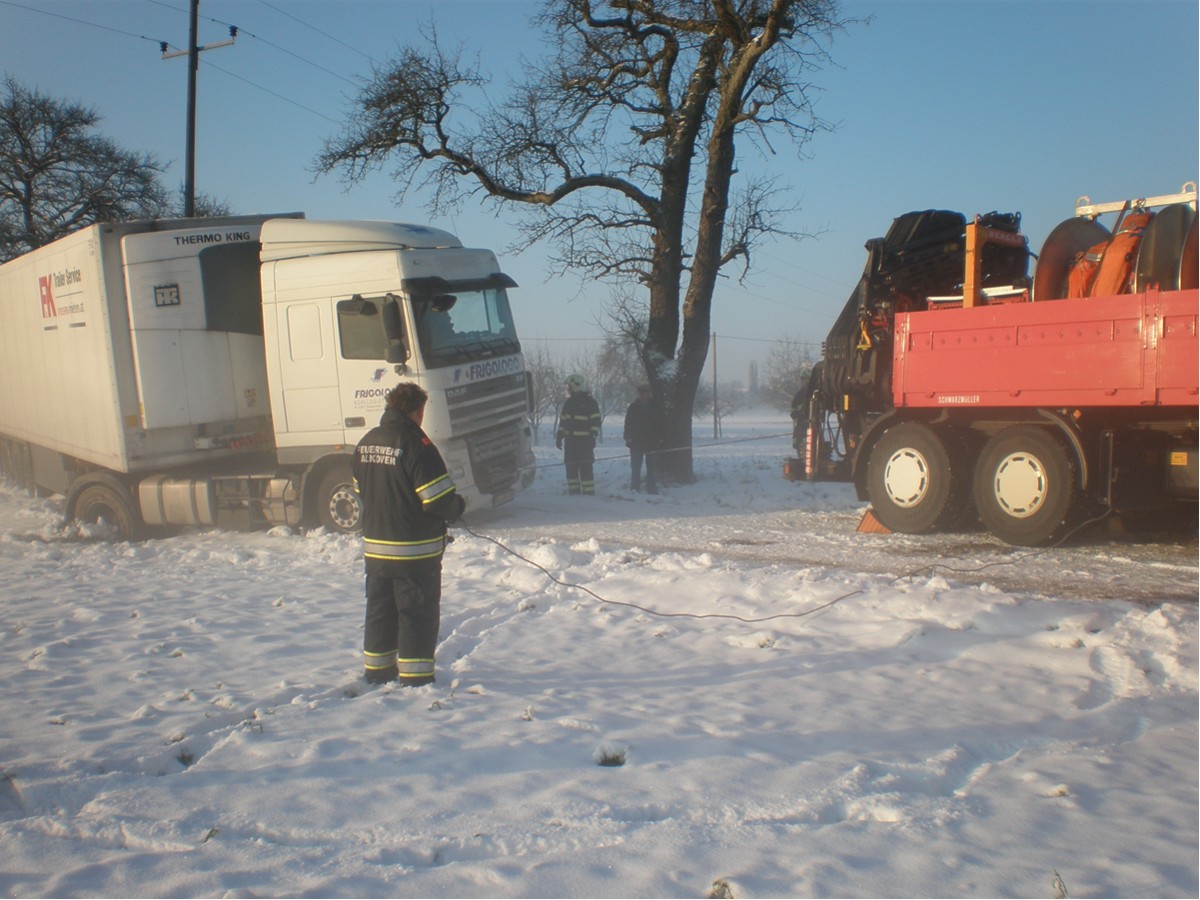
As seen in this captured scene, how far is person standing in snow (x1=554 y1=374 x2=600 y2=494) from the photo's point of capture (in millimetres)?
14023

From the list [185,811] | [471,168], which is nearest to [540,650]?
[185,811]

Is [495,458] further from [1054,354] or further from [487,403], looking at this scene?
[1054,354]

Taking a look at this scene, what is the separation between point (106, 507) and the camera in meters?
11.3

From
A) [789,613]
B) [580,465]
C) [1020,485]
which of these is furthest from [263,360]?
A: [1020,485]

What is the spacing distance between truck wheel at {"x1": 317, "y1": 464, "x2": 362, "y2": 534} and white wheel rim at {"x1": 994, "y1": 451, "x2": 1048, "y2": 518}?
23.1 ft

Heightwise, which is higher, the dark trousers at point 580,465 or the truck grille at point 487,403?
the truck grille at point 487,403

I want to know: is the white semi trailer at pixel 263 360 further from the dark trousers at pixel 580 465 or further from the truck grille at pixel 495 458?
the dark trousers at pixel 580 465

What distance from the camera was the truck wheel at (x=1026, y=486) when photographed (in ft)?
27.1

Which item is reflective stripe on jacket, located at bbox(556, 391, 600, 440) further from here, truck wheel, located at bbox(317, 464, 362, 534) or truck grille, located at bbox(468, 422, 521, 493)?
truck wheel, located at bbox(317, 464, 362, 534)

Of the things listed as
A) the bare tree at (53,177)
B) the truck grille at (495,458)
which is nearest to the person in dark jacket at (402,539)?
the truck grille at (495,458)

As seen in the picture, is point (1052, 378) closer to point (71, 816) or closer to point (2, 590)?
point (71, 816)

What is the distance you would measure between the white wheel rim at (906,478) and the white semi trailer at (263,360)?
453 cm

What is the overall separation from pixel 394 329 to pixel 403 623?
17.1ft

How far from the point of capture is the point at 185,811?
3.53 metres
